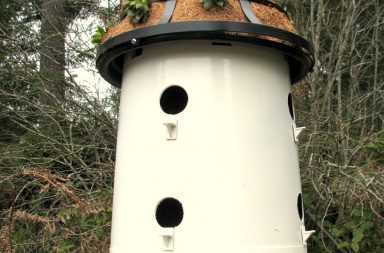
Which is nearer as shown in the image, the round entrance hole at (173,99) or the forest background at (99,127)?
the round entrance hole at (173,99)

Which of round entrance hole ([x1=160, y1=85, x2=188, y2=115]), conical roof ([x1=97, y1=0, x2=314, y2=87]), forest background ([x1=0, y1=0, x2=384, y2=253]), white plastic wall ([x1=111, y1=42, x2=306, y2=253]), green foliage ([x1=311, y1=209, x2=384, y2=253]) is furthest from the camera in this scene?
forest background ([x1=0, y1=0, x2=384, y2=253])

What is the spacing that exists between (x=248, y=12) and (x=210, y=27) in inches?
13.1

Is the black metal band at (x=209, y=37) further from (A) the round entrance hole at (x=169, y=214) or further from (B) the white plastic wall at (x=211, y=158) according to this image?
(A) the round entrance hole at (x=169, y=214)

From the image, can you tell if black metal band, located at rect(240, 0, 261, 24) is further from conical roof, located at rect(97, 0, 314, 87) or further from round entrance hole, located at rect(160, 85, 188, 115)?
round entrance hole, located at rect(160, 85, 188, 115)

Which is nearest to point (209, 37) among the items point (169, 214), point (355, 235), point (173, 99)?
point (173, 99)

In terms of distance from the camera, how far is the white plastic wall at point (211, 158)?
287 centimetres

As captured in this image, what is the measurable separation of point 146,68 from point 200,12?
1.68 feet

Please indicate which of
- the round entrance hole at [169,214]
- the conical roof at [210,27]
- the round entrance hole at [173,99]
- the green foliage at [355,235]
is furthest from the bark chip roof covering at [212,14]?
the green foliage at [355,235]

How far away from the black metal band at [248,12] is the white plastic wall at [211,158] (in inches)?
7.1

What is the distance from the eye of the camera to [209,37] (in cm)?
300

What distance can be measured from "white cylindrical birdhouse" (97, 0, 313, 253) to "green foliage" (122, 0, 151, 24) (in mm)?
38

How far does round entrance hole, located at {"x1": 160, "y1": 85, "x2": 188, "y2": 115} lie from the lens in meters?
3.22

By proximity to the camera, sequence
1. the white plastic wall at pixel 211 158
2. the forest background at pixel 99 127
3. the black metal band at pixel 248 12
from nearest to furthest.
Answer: the white plastic wall at pixel 211 158 → the black metal band at pixel 248 12 → the forest background at pixel 99 127

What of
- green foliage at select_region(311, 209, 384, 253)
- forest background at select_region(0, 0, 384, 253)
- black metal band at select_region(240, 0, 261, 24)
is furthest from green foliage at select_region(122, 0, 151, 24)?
green foliage at select_region(311, 209, 384, 253)
